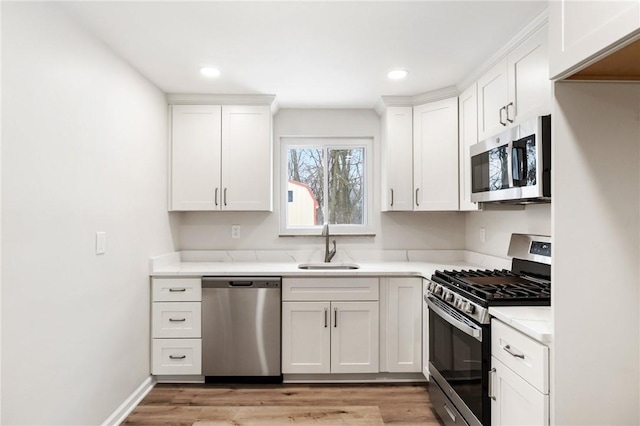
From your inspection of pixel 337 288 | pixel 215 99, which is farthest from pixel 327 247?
pixel 215 99

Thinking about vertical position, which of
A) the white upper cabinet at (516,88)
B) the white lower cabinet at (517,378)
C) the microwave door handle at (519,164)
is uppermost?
the white upper cabinet at (516,88)

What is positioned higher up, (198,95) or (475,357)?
(198,95)

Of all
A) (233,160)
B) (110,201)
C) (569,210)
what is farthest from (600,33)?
(233,160)

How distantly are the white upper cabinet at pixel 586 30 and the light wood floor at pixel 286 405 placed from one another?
2168 millimetres

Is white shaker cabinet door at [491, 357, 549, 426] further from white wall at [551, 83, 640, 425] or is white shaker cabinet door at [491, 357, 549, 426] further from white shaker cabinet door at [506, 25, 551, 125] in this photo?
white shaker cabinet door at [506, 25, 551, 125]

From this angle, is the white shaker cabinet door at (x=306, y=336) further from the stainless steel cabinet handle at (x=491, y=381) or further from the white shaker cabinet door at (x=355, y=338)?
the stainless steel cabinet handle at (x=491, y=381)

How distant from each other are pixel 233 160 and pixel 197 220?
2.35ft

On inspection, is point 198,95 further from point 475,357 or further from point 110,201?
point 475,357

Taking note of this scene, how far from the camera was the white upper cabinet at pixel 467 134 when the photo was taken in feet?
9.08

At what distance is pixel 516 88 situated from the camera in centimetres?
220

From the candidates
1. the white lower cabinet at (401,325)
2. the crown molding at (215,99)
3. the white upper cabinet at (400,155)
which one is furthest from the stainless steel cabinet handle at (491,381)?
the crown molding at (215,99)

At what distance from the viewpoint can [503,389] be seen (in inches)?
65.3

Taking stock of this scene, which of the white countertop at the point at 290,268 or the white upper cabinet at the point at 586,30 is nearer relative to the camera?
the white upper cabinet at the point at 586,30

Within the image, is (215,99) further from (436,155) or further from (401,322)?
(401,322)
